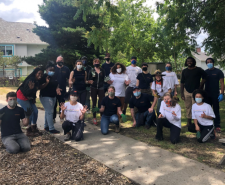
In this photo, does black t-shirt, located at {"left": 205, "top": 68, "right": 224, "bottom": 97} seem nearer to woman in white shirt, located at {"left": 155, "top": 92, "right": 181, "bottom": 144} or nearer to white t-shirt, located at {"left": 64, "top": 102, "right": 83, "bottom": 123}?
woman in white shirt, located at {"left": 155, "top": 92, "right": 181, "bottom": 144}

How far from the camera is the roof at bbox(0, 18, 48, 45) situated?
3183cm

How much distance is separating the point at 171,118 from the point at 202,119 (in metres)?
0.71

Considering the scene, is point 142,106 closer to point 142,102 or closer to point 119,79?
point 142,102

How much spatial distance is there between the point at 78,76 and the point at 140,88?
1.91 meters

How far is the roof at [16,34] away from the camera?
31834mm

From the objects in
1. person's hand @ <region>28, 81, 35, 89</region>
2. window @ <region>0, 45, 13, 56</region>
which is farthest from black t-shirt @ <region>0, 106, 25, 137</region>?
window @ <region>0, 45, 13, 56</region>

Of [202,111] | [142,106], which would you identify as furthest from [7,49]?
[202,111]

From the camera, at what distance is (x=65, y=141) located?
545cm

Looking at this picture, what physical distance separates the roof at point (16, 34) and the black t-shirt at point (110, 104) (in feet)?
96.6

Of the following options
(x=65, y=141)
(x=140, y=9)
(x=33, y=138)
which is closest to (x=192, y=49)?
(x=65, y=141)

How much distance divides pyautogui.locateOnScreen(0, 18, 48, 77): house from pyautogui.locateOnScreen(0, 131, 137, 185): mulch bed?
28.1m

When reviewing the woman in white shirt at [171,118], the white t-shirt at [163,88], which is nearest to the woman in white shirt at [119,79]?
the white t-shirt at [163,88]

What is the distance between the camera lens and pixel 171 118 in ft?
17.5

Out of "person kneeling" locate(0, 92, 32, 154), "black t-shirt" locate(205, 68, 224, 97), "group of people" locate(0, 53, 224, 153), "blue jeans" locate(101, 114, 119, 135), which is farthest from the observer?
"black t-shirt" locate(205, 68, 224, 97)
